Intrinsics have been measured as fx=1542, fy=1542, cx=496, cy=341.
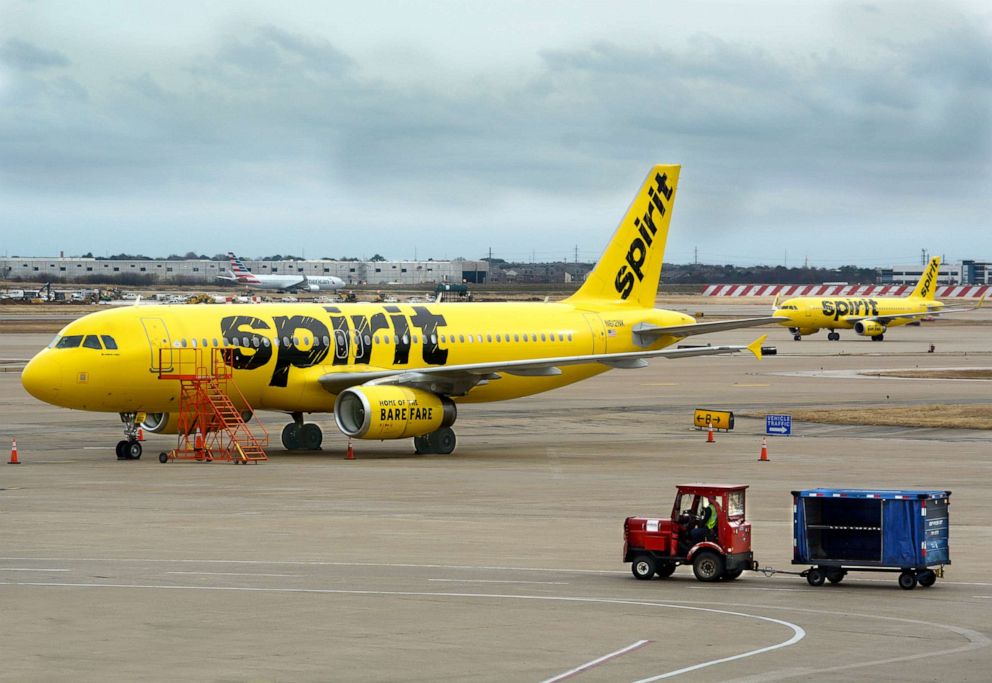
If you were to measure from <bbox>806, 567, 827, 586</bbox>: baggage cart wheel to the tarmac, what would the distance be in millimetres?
181

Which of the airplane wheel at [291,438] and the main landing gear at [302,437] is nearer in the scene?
the main landing gear at [302,437]

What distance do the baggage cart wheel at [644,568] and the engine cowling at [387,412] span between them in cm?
2136

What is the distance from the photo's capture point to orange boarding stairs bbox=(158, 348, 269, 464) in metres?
47.6

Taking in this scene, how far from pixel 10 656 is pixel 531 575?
9603 mm

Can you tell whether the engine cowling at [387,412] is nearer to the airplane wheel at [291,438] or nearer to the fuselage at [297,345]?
the fuselage at [297,345]

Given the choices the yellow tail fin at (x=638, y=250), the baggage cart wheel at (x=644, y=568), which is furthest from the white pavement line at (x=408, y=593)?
the yellow tail fin at (x=638, y=250)

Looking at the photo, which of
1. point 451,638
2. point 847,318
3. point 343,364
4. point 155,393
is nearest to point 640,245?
point 343,364

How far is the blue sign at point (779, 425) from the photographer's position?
181 feet

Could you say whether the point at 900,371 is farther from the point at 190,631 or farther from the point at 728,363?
the point at 190,631

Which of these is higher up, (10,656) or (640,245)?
(640,245)

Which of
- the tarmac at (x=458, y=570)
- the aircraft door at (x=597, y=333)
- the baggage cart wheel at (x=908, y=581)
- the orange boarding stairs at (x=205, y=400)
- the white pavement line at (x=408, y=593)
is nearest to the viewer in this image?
the tarmac at (x=458, y=570)

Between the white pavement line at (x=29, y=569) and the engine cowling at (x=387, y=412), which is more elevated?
the engine cowling at (x=387, y=412)

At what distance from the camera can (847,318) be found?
132m

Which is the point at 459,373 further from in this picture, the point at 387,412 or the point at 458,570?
the point at 458,570
